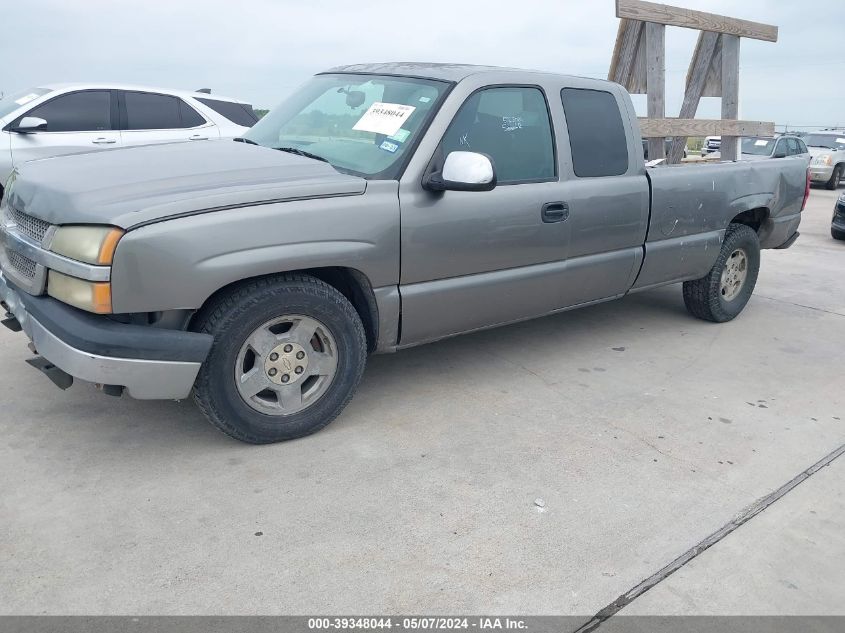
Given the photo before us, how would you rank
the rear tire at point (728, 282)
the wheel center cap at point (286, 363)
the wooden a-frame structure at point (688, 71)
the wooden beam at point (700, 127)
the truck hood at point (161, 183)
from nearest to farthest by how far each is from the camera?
the truck hood at point (161, 183)
the wheel center cap at point (286, 363)
the rear tire at point (728, 282)
the wooden beam at point (700, 127)
the wooden a-frame structure at point (688, 71)

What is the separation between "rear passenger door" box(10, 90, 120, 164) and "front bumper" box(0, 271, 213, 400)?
197 inches

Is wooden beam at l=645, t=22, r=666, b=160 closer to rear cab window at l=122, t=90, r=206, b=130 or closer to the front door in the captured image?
the front door

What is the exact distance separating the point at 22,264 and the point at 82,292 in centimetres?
64

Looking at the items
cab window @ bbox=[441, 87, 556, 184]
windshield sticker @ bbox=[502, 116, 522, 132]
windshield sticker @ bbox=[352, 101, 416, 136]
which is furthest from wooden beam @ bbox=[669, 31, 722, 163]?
windshield sticker @ bbox=[352, 101, 416, 136]

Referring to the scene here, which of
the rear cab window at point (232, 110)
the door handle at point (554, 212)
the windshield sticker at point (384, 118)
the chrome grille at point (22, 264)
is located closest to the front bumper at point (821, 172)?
the rear cab window at point (232, 110)

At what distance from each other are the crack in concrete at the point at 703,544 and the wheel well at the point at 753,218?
2.56 metres

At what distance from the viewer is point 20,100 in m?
7.71

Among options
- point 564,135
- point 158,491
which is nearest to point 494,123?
point 564,135

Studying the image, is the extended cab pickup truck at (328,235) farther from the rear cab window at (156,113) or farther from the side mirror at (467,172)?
the rear cab window at (156,113)

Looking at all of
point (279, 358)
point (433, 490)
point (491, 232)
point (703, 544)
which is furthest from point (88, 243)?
point (703, 544)

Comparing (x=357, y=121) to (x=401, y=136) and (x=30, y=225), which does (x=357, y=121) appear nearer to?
(x=401, y=136)

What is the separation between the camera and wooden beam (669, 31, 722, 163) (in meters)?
7.23

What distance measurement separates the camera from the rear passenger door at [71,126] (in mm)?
7406

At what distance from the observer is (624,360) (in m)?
4.87
